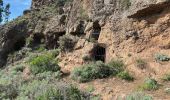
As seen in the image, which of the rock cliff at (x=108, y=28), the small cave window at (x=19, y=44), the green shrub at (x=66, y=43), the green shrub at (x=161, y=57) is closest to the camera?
the green shrub at (x=161, y=57)

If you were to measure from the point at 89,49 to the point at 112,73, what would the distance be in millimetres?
2881

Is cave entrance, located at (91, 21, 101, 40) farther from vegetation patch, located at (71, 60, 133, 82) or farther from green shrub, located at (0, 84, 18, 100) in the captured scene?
green shrub, located at (0, 84, 18, 100)

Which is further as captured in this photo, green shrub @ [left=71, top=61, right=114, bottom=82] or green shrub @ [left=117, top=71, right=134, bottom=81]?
green shrub @ [left=71, top=61, right=114, bottom=82]

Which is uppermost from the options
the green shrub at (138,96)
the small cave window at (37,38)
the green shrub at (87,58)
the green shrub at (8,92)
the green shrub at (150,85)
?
the small cave window at (37,38)

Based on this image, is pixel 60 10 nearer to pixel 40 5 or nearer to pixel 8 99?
pixel 40 5

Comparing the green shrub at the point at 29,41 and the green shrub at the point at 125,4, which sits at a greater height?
the green shrub at the point at 125,4

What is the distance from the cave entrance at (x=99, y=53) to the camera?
67.0ft

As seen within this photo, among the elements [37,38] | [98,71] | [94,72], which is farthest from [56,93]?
[37,38]

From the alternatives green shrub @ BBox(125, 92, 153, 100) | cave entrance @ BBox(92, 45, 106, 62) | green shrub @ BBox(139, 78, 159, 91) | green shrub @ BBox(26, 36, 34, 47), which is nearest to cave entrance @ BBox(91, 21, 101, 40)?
cave entrance @ BBox(92, 45, 106, 62)

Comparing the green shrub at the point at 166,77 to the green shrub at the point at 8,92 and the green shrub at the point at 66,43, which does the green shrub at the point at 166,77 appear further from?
the green shrub at the point at 66,43

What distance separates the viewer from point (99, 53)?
20703 mm

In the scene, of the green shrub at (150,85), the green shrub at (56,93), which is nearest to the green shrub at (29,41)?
the green shrub at (56,93)

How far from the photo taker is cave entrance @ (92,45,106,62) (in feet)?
67.0

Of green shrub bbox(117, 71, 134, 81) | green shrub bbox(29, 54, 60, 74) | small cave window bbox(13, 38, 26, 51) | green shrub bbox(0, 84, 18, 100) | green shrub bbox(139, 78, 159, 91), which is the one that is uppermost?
small cave window bbox(13, 38, 26, 51)
